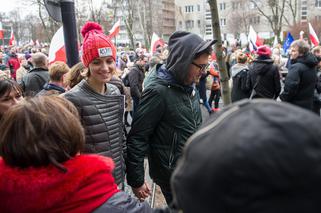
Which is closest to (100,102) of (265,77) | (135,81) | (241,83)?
(265,77)

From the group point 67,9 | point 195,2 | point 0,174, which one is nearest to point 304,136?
point 0,174

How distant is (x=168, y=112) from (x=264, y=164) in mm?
1701

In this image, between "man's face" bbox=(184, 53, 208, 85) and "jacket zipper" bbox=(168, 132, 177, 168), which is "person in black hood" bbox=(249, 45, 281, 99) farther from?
"jacket zipper" bbox=(168, 132, 177, 168)

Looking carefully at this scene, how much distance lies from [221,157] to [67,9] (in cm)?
350

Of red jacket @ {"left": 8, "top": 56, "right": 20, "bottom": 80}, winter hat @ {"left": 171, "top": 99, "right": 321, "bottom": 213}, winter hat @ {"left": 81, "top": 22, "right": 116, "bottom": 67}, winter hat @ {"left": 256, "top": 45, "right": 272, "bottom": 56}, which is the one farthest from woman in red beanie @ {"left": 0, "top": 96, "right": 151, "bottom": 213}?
red jacket @ {"left": 8, "top": 56, "right": 20, "bottom": 80}

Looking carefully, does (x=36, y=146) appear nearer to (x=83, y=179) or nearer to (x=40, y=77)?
(x=83, y=179)

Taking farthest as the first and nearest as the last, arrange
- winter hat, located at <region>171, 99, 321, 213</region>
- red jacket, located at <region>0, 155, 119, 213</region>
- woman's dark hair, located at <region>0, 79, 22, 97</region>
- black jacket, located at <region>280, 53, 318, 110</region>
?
1. black jacket, located at <region>280, 53, 318, 110</region>
2. woman's dark hair, located at <region>0, 79, 22, 97</region>
3. red jacket, located at <region>0, 155, 119, 213</region>
4. winter hat, located at <region>171, 99, 321, 213</region>

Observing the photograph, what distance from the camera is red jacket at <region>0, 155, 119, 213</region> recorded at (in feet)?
3.85

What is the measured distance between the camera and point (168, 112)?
2.33 meters

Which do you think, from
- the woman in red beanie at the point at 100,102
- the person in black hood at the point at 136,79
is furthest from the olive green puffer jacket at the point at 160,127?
the person in black hood at the point at 136,79

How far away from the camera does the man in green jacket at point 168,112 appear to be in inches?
91.4

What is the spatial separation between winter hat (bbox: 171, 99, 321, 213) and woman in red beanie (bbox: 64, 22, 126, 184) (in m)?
1.69

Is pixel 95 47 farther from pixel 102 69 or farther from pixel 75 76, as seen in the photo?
pixel 75 76

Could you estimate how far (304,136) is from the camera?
655mm
